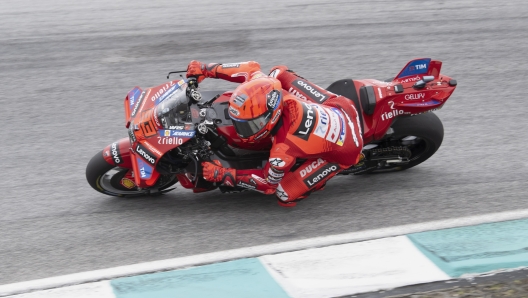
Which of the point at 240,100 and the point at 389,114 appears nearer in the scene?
the point at 240,100

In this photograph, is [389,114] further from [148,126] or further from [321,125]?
[148,126]

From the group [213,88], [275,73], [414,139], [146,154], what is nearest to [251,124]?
[146,154]

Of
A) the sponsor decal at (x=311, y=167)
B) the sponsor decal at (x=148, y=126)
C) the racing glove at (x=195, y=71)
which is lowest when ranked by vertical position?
the sponsor decal at (x=311, y=167)

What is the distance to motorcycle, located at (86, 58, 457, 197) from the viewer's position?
5.41 metres

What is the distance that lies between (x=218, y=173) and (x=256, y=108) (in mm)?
654

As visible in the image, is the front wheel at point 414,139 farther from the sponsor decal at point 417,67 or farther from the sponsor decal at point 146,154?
the sponsor decal at point 146,154

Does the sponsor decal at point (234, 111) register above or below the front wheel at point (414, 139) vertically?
above

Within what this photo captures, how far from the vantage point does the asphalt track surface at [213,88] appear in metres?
5.59

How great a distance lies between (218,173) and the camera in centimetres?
542

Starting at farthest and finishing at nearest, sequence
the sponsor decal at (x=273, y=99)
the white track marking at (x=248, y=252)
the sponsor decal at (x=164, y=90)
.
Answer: the sponsor decal at (x=164, y=90) < the sponsor decal at (x=273, y=99) < the white track marking at (x=248, y=252)

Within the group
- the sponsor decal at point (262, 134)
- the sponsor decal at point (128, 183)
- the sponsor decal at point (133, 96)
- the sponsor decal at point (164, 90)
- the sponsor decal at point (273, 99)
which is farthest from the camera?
the sponsor decal at point (128, 183)

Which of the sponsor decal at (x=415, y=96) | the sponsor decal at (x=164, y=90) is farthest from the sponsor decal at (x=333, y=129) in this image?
the sponsor decal at (x=164, y=90)

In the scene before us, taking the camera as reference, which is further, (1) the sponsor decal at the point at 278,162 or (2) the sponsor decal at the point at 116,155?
(2) the sponsor decal at the point at 116,155

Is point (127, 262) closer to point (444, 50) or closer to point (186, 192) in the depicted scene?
point (186, 192)
